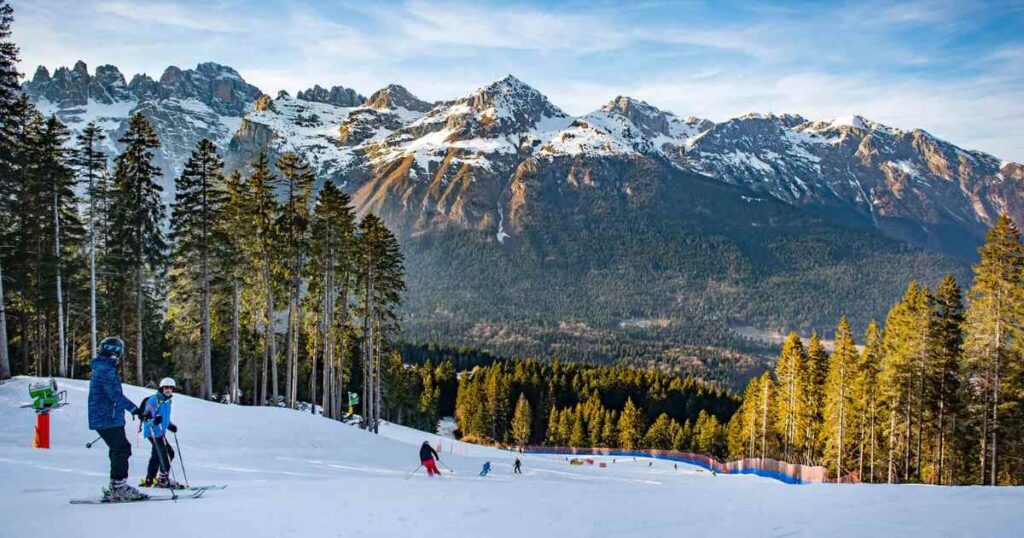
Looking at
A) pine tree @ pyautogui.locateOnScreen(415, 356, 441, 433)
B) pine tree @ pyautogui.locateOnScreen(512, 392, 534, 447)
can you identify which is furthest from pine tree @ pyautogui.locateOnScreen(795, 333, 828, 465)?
pine tree @ pyautogui.locateOnScreen(415, 356, 441, 433)

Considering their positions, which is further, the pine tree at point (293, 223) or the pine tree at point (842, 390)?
the pine tree at point (842, 390)

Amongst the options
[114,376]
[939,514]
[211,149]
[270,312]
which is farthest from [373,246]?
[939,514]

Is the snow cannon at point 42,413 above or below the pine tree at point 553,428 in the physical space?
above

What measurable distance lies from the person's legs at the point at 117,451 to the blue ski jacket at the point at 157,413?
107 cm

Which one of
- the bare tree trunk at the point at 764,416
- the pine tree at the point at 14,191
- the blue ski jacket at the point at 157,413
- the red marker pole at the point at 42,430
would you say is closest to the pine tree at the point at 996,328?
the bare tree trunk at the point at 764,416

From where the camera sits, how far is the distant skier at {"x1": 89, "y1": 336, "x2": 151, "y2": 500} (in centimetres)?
1146

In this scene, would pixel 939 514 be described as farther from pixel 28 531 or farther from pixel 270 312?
pixel 270 312

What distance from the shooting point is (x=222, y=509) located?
37.3ft

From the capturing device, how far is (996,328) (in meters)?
33.6

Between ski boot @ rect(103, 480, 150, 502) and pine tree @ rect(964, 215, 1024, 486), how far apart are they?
116 feet

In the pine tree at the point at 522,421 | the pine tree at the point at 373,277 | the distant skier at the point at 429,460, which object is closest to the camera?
the distant skier at the point at 429,460

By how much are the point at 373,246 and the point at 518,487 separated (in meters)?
28.7

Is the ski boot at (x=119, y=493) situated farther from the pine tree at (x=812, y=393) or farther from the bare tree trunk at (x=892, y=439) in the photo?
the pine tree at (x=812, y=393)

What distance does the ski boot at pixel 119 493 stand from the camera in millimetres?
11459
